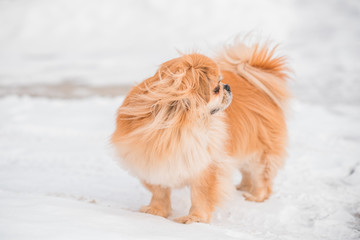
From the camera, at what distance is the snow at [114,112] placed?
2184mm

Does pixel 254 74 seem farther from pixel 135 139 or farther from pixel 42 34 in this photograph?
pixel 42 34

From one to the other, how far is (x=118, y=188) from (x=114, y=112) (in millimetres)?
2556

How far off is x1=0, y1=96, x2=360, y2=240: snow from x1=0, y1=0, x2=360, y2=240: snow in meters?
0.01

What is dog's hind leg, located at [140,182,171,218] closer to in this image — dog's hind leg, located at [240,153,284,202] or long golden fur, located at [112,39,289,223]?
long golden fur, located at [112,39,289,223]

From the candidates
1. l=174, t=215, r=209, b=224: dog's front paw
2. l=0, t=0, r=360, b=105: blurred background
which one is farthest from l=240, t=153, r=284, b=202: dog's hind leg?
l=0, t=0, r=360, b=105: blurred background

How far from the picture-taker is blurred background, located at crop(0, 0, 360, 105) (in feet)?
28.3

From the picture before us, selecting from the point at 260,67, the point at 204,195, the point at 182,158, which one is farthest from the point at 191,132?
the point at 260,67

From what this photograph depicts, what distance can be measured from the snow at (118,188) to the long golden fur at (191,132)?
0.25 meters

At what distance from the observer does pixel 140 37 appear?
1293 cm

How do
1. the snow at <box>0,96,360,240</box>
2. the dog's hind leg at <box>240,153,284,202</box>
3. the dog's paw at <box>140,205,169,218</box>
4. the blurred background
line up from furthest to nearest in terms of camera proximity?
1. the blurred background
2. the dog's hind leg at <box>240,153,284,202</box>
3. the dog's paw at <box>140,205,169,218</box>
4. the snow at <box>0,96,360,240</box>

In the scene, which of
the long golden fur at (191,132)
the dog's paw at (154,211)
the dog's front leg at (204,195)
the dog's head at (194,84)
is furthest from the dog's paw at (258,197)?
the dog's head at (194,84)

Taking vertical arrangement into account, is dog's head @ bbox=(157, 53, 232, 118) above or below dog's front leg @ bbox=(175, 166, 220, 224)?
above

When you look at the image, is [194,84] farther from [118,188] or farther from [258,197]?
[118,188]

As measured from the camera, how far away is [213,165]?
2.46 meters
